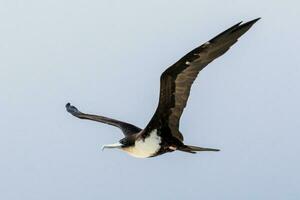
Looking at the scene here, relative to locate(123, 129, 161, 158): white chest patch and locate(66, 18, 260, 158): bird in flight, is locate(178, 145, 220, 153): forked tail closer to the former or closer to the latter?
locate(66, 18, 260, 158): bird in flight

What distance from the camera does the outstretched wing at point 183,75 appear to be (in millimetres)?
14039

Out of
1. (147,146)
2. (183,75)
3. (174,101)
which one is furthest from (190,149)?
(183,75)

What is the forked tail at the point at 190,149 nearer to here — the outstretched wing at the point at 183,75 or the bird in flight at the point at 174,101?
the bird in flight at the point at 174,101

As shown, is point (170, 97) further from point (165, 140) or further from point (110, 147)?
point (110, 147)

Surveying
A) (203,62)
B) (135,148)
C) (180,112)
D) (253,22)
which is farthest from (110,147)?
(253,22)

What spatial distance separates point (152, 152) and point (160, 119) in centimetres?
64

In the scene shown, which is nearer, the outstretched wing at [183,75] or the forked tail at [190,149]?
the outstretched wing at [183,75]

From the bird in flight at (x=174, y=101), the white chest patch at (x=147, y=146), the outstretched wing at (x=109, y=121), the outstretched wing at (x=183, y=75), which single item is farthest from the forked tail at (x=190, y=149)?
the outstretched wing at (x=109, y=121)

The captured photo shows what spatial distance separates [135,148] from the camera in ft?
52.9

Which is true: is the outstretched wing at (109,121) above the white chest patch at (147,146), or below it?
above

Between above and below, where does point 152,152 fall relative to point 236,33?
below

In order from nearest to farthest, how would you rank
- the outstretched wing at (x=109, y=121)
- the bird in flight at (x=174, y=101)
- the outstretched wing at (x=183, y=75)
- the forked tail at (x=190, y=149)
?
1. the outstretched wing at (x=183, y=75)
2. the bird in flight at (x=174, y=101)
3. the forked tail at (x=190, y=149)
4. the outstretched wing at (x=109, y=121)

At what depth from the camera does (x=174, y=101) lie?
15328 millimetres

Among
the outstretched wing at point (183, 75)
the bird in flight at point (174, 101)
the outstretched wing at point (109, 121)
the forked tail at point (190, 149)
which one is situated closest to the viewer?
the outstretched wing at point (183, 75)
